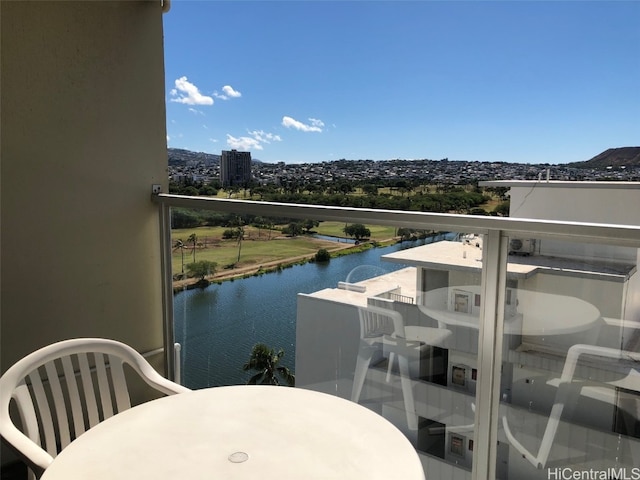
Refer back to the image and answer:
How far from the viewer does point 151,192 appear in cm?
280

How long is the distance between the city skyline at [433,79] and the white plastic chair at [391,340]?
2634cm

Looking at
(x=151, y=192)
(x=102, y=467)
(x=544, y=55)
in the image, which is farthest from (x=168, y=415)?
(x=544, y=55)

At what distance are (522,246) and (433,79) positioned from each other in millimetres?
34008

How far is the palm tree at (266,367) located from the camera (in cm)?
223

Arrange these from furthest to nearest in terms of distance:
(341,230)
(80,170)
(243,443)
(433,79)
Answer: (433,79)
(80,170)
(341,230)
(243,443)

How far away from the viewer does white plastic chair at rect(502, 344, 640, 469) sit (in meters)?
1.54

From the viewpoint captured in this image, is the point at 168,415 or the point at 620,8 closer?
the point at 168,415

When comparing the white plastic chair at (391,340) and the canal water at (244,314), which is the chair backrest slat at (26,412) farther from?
the white plastic chair at (391,340)

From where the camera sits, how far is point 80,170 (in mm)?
2453

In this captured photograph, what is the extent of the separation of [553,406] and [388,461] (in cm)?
99

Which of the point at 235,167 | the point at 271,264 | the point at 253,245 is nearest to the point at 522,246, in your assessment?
the point at 271,264

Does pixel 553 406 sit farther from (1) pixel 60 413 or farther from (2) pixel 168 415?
(1) pixel 60 413

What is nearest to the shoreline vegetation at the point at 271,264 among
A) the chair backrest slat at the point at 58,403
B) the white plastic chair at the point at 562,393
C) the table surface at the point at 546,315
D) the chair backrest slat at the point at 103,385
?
the table surface at the point at 546,315

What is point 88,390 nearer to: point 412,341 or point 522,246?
point 412,341
